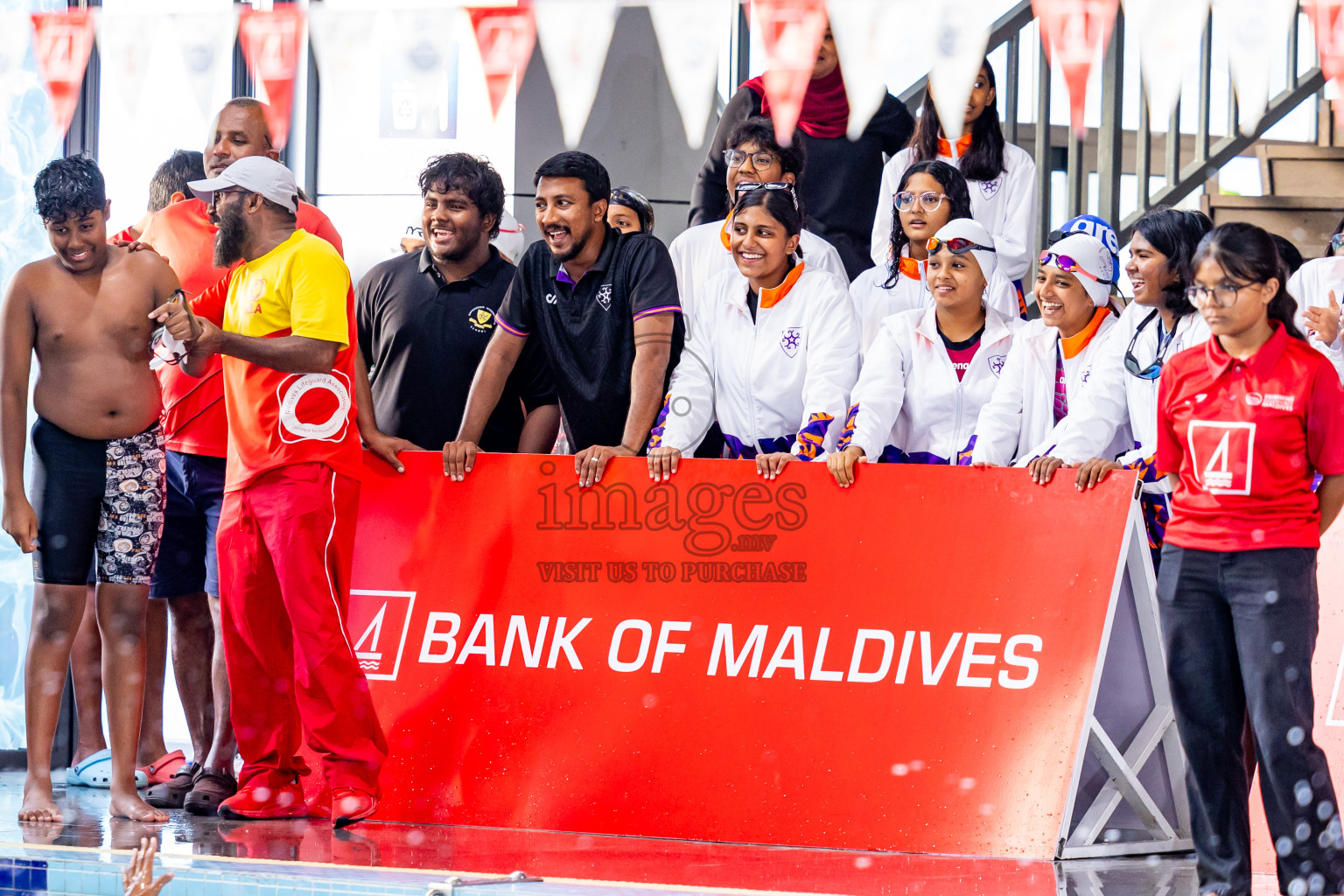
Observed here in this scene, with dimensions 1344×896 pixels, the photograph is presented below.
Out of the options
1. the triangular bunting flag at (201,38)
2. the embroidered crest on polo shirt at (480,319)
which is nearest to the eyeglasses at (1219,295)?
the embroidered crest on polo shirt at (480,319)

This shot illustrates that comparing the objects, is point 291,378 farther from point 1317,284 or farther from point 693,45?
point 1317,284

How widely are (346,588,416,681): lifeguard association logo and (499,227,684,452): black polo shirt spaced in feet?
2.58

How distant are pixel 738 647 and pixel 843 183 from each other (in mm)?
2038

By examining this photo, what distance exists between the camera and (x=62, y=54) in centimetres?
525

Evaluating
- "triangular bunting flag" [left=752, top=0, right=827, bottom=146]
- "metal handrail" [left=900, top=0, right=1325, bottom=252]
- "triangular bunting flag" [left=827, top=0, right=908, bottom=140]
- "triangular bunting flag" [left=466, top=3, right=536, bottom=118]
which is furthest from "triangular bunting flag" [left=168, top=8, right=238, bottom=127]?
"metal handrail" [left=900, top=0, right=1325, bottom=252]

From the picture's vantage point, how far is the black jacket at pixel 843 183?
506 cm

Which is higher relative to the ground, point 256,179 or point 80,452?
point 256,179

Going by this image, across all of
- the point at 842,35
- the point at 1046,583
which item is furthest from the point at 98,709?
the point at 842,35

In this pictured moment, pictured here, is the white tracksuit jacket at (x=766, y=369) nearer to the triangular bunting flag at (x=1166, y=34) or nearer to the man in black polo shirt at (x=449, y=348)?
the man in black polo shirt at (x=449, y=348)

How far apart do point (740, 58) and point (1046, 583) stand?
427 centimetres

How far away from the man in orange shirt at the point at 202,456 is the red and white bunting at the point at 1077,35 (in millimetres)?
2444

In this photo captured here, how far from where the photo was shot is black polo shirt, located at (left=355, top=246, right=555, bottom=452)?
14.4 feet

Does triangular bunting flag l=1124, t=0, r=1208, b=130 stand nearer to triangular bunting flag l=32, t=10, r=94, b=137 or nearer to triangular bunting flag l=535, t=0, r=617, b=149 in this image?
triangular bunting flag l=535, t=0, r=617, b=149

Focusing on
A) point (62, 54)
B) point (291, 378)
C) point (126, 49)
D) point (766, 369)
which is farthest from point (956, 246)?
point (62, 54)
